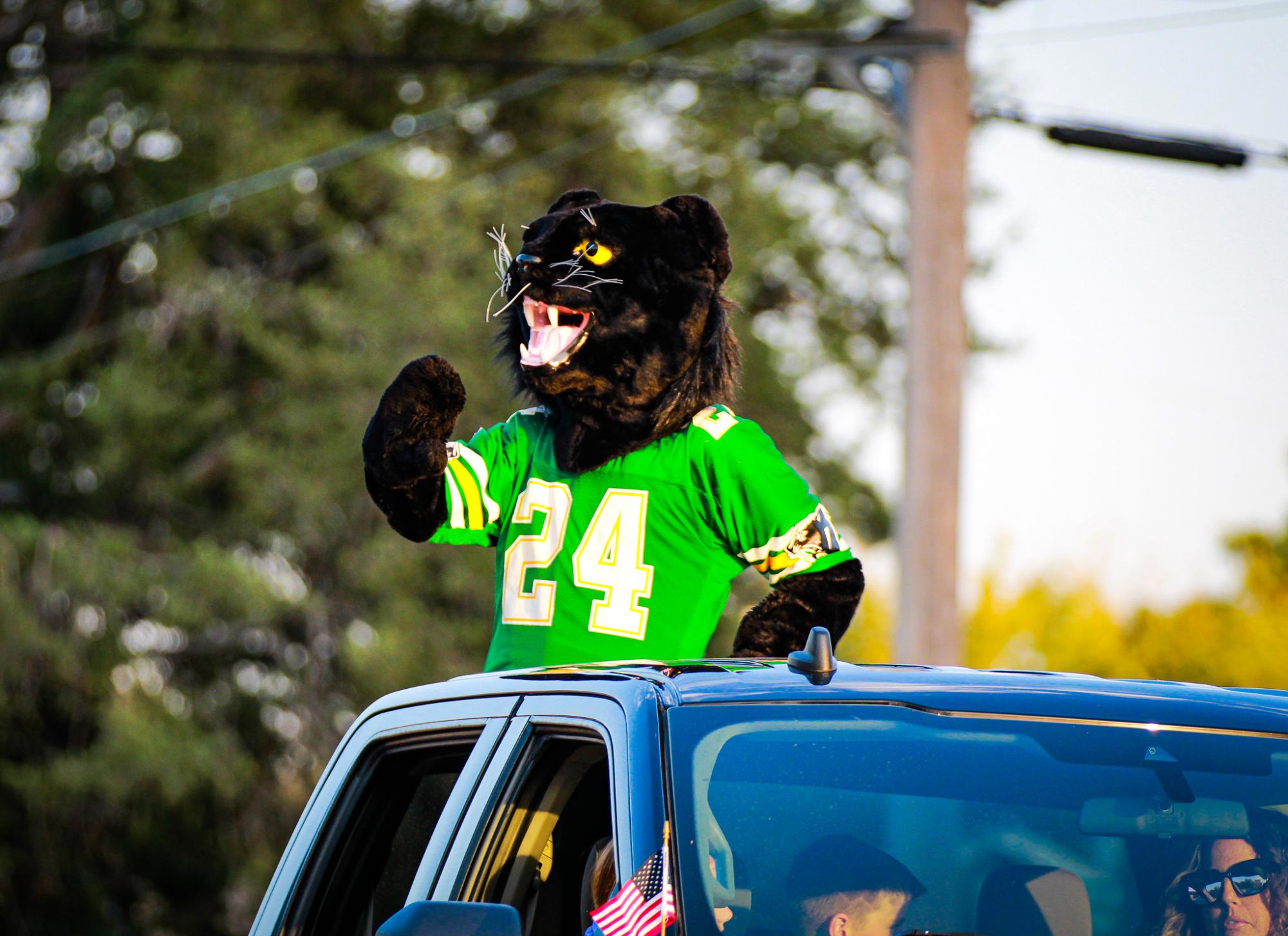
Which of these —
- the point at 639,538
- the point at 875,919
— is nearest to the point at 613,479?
the point at 639,538

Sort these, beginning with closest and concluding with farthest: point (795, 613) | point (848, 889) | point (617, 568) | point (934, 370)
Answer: point (848, 889)
point (617, 568)
point (795, 613)
point (934, 370)

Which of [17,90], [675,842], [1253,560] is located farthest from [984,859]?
[1253,560]

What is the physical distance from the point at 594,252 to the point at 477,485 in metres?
0.62

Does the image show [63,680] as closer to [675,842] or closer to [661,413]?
[661,413]

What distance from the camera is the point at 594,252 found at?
4.20m

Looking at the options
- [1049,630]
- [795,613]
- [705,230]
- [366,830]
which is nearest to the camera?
[366,830]

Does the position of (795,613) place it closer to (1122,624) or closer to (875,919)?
(875,919)

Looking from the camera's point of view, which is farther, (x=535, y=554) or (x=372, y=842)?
(x=535, y=554)

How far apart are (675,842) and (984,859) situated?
440mm

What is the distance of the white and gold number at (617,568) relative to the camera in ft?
12.6

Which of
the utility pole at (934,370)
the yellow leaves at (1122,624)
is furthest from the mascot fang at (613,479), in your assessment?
the yellow leaves at (1122,624)

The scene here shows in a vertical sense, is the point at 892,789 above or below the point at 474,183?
below

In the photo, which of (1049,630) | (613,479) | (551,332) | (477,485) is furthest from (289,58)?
(1049,630)

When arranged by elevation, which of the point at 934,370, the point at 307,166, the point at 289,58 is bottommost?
the point at 934,370
